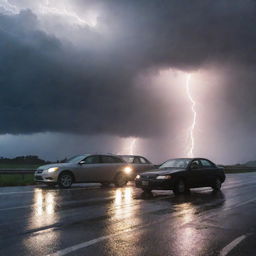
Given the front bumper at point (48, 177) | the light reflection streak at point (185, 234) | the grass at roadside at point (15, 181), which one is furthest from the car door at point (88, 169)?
the light reflection streak at point (185, 234)

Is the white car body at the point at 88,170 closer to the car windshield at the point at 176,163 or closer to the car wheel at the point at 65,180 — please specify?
the car wheel at the point at 65,180

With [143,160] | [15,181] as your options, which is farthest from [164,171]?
[15,181]

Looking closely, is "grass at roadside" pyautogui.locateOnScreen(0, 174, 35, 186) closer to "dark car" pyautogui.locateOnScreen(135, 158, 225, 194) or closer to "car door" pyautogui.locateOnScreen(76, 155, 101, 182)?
"car door" pyautogui.locateOnScreen(76, 155, 101, 182)

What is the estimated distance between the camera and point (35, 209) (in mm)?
9484

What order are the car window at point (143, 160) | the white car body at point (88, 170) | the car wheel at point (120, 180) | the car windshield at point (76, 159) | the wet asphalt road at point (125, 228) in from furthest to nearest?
the car window at point (143, 160) < the car wheel at point (120, 180) < the car windshield at point (76, 159) < the white car body at point (88, 170) < the wet asphalt road at point (125, 228)

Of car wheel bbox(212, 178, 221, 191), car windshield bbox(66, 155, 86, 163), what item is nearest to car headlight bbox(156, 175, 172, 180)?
car wheel bbox(212, 178, 221, 191)

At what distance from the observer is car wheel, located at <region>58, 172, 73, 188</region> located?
56.3 feet

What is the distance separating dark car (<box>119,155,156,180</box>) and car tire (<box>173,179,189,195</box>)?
5464 mm

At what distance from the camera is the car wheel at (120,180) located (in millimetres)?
18875

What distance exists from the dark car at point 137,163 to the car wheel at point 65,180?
379 cm

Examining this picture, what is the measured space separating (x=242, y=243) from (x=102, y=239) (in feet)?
7.74

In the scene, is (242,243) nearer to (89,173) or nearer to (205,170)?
(205,170)

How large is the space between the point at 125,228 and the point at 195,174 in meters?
8.93

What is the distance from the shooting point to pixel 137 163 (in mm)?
20547
